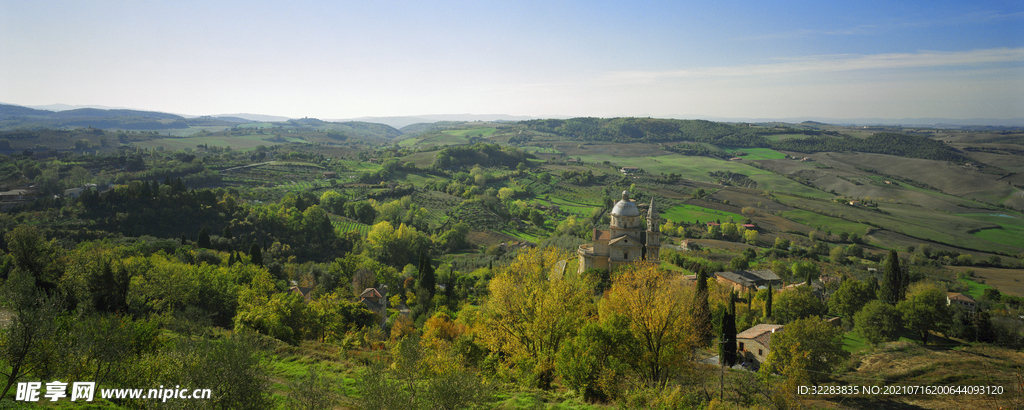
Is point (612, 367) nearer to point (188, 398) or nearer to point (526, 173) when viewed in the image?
point (188, 398)

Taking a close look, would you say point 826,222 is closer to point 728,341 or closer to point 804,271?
point 804,271

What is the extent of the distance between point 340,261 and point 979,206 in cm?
13819

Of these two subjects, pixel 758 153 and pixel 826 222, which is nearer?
pixel 826 222

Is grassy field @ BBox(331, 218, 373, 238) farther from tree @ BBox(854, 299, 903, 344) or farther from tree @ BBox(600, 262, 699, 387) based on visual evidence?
tree @ BBox(854, 299, 903, 344)

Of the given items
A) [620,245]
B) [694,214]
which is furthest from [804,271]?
[694,214]

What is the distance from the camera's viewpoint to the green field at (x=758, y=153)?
586ft

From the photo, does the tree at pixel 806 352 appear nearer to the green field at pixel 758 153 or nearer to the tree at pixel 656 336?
the tree at pixel 656 336

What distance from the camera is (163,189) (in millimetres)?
70375

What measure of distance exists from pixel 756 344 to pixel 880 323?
39.2 ft

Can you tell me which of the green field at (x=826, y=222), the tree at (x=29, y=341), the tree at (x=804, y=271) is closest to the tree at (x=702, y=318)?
the tree at (x=29, y=341)

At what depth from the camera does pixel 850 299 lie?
4409cm

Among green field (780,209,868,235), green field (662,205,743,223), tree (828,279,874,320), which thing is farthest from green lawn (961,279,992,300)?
green field (662,205,743,223)

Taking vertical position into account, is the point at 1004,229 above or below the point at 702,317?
below

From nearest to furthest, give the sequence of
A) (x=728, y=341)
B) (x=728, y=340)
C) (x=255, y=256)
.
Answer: (x=728, y=340) → (x=728, y=341) → (x=255, y=256)
